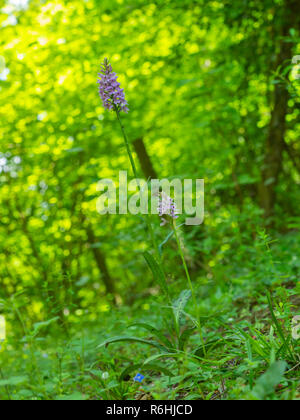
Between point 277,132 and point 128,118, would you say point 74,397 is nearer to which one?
point 128,118

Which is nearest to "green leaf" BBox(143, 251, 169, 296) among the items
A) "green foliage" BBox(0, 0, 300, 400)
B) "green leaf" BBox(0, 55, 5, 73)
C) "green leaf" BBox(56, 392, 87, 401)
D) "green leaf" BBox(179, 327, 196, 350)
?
"green leaf" BBox(179, 327, 196, 350)

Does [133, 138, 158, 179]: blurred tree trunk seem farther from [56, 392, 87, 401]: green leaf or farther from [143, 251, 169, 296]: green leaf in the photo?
[56, 392, 87, 401]: green leaf

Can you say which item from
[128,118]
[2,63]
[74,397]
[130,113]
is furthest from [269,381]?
[2,63]

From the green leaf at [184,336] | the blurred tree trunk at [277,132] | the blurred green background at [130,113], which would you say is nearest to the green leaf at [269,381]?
the green leaf at [184,336]

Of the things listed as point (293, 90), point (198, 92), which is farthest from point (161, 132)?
point (293, 90)

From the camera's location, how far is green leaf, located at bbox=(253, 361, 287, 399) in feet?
3.83

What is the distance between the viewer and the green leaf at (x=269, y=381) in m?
1.17

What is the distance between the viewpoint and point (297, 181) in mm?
5508

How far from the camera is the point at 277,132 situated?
13.5 feet

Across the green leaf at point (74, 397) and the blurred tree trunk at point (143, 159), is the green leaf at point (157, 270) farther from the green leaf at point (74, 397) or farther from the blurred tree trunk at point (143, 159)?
the blurred tree trunk at point (143, 159)

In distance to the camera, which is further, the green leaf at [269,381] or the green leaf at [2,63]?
the green leaf at [2,63]

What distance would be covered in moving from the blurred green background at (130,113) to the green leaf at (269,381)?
2.12 m

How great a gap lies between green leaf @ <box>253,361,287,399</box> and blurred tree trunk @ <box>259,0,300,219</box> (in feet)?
9.95

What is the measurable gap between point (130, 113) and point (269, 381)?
9.73ft
